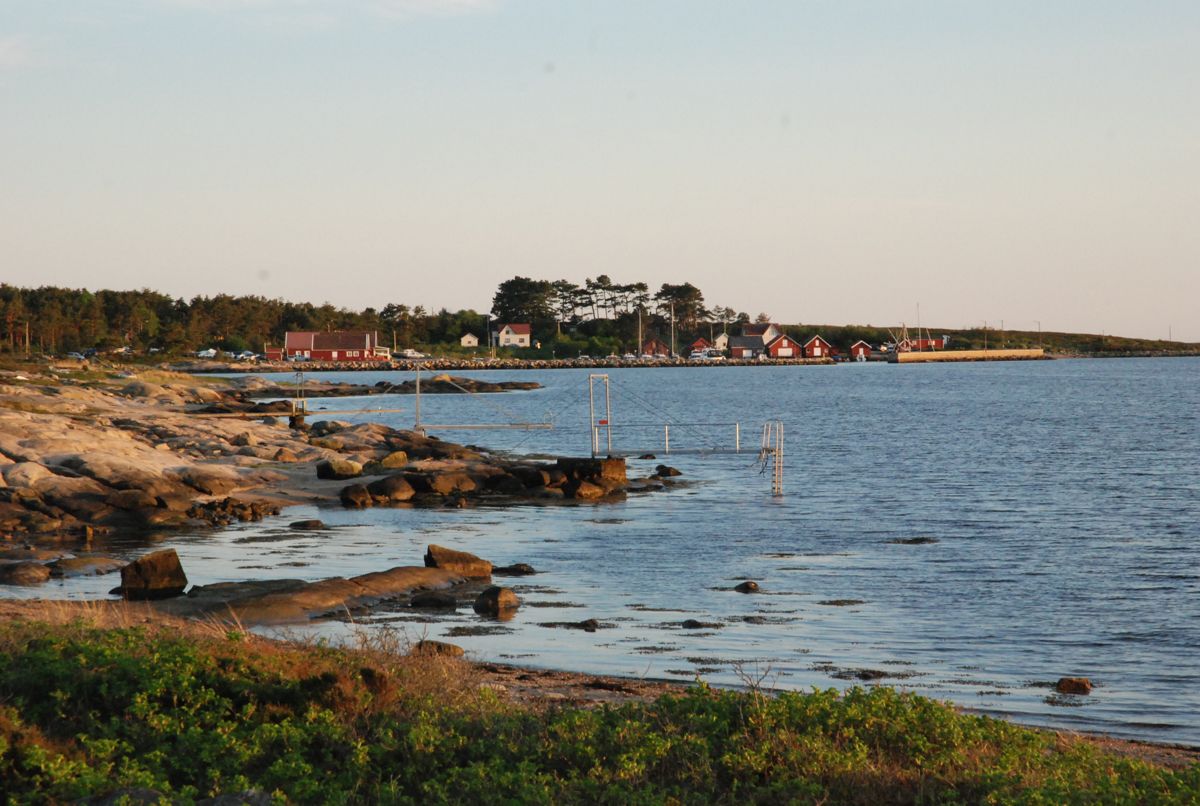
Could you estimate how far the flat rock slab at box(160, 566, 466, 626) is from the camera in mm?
21453

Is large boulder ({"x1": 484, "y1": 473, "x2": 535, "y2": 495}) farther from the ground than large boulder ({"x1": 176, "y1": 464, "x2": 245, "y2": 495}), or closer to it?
closer to it

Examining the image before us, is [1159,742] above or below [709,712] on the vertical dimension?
below

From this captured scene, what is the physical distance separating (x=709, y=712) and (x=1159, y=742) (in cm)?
750

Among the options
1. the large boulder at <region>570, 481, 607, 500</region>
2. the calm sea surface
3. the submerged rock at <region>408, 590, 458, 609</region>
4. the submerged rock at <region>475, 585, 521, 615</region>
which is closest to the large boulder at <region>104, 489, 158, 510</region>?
the calm sea surface

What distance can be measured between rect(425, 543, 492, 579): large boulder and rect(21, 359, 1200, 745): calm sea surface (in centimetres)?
88

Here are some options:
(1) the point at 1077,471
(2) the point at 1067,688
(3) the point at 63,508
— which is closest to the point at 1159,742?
(2) the point at 1067,688

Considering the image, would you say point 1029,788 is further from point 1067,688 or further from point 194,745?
point 1067,688

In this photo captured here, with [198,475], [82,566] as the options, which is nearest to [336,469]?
[198,475]

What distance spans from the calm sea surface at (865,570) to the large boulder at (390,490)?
2424mm

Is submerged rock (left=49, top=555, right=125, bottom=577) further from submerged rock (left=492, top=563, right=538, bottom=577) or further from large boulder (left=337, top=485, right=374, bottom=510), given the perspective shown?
large boulder (left=337, top=485, right=374, bottom=510)

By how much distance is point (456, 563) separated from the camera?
27.0 m

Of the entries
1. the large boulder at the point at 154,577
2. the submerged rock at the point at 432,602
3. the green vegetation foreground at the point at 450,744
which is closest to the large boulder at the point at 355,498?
the large boulder at the point at 154,577

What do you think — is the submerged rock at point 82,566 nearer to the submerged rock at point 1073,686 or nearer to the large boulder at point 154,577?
the large boulder at point 154,577

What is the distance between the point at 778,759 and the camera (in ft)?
32.9
